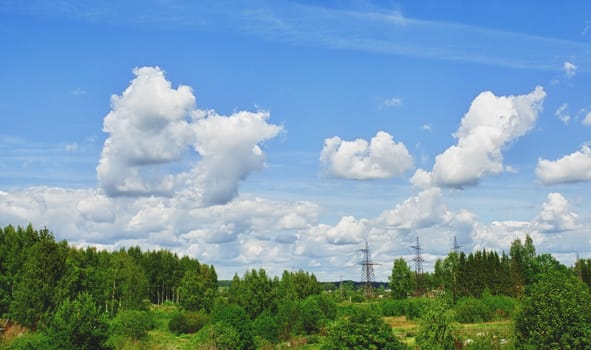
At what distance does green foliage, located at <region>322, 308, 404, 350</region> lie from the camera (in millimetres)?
28453

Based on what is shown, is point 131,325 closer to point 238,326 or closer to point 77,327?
point 238,326

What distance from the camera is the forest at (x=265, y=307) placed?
28.7m

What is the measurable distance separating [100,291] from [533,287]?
4411 cm

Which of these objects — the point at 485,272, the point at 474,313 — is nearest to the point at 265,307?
the point at 474,313

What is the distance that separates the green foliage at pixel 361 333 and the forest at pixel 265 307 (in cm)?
5

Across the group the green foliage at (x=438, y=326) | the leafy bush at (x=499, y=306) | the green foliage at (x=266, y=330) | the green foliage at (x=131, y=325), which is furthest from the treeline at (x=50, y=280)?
the leafy bush at (x=499, y=306)

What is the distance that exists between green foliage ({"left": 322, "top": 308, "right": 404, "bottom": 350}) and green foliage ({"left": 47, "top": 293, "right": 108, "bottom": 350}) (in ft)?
39.2

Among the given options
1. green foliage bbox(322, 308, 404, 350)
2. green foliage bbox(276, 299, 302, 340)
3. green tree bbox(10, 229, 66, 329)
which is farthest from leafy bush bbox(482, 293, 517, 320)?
green tree bbox(10, 229, 66, 329)

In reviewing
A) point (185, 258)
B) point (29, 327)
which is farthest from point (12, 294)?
point (185, 258)

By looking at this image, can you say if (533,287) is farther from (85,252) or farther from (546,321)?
(85,252)

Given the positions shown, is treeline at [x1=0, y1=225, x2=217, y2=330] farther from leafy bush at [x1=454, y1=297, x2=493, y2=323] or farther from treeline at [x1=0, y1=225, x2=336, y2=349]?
leafy bush at [x1=454, y1=297, x2=493, y2=323]

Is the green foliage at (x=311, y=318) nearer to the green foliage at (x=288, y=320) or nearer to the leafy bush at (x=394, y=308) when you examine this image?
the green foliage at (x=288, y=320)

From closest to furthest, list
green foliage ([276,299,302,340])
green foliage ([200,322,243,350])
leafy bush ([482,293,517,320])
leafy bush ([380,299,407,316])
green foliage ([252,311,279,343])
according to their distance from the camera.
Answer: green foliage ([200,322,243,350])
green foliage ([252,311,279,343])
green foliage ([276,299,302,340])
leafy bush ([482,293,517,320])
leafy bush ([380,299,407,316])

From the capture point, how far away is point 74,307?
31.4m
